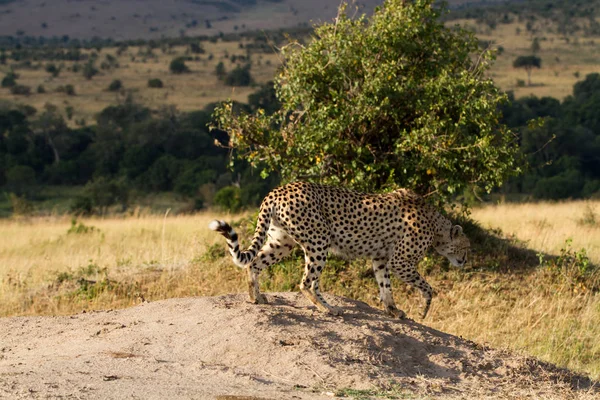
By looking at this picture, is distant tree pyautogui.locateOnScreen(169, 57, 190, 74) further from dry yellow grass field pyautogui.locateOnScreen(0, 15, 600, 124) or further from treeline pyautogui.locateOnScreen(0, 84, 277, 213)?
treeline pyautogui.locateOnScreen(0, 84, 277, 213)

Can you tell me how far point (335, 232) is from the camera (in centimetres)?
707

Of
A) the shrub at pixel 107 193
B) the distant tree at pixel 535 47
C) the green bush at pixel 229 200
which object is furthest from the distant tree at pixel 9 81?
the green bush at pixel 229 200

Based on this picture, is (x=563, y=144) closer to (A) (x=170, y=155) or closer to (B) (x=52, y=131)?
(A) (x=170, y=155)

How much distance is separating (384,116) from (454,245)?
222 centimetres

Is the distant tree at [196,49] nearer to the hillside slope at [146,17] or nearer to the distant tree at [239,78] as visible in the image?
the distant tree at [239,78]

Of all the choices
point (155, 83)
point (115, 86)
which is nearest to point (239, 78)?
point (155, 83)

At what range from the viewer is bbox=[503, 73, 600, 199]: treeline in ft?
95.6

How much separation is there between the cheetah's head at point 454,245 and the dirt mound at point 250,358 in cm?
108

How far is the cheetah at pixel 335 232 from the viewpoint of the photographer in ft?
22.5

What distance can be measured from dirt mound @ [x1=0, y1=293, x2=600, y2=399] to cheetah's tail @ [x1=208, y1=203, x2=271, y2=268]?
1.20ft

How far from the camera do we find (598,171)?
36188 millimetres

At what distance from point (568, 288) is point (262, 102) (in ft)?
103

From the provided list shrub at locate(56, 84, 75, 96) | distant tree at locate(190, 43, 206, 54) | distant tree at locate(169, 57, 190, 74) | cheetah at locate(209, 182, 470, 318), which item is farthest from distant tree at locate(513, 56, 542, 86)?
cheetah at locate(209, 182, 470, 318)

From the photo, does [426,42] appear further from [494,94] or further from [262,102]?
[262,102]
